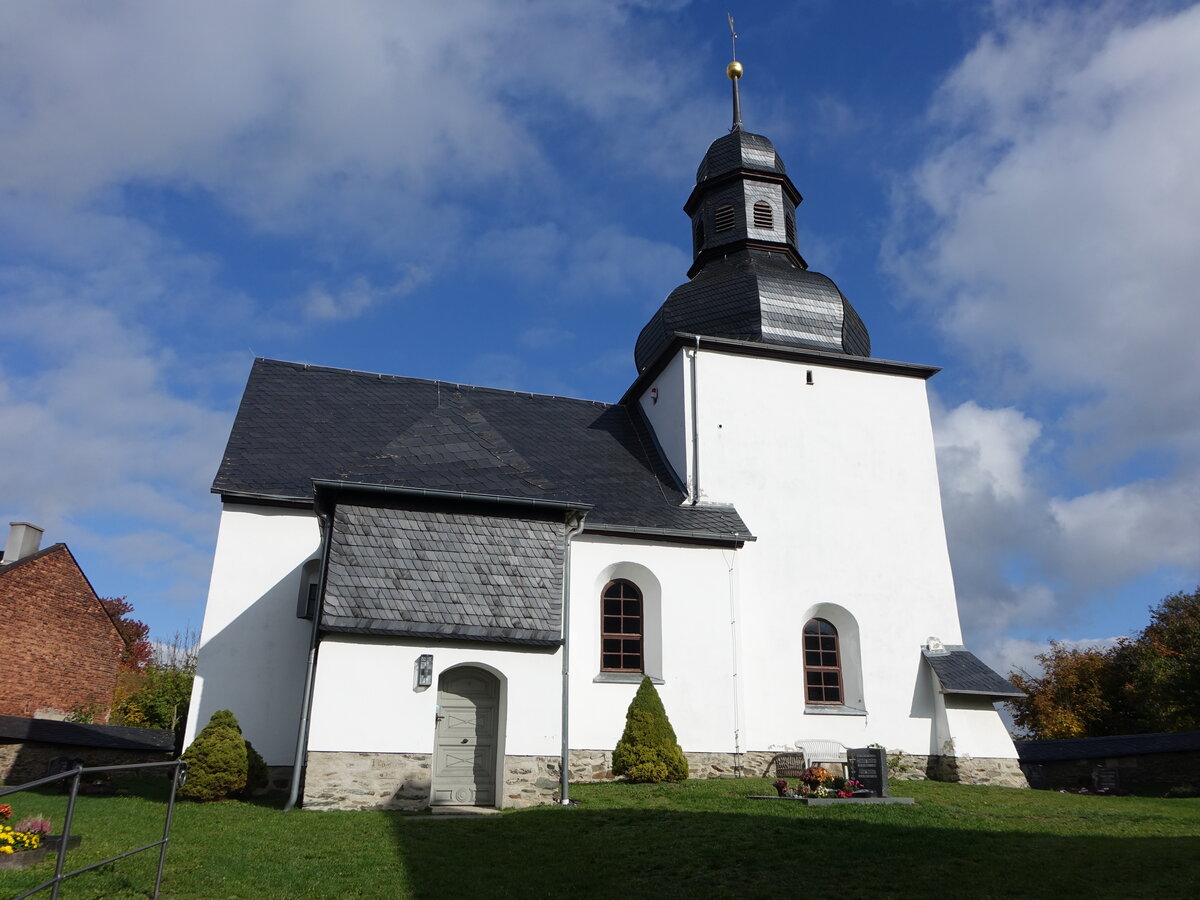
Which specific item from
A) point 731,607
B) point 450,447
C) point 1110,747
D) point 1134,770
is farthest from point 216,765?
point 1110,747

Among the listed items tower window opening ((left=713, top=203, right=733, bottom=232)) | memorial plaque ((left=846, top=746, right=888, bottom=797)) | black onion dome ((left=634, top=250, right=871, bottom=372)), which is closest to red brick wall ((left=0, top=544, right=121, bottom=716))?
black onion dome ((left=634, top=250, right=871, bottom=372))

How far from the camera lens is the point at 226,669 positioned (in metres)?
16.5

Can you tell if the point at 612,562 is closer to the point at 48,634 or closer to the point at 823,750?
the point at 823,750

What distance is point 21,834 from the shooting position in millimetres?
9102

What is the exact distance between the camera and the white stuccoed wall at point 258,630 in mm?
16234

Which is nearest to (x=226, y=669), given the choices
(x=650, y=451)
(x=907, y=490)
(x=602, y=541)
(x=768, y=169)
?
(x=602, y=541)

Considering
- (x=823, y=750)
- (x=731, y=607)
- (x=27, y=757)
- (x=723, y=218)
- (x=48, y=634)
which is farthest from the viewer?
(x=48, y=634)

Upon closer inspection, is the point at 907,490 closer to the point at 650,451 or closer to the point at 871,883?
the point at 650,451

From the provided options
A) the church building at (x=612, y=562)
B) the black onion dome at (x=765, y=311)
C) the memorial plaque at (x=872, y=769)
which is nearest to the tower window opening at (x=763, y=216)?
the church building at (x=612, y=562)

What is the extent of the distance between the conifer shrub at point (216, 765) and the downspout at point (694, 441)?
10.2m

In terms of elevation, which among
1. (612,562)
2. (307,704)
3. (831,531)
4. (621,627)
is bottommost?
(307,704)

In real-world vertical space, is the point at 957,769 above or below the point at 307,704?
below

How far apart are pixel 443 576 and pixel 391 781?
10.4 feet

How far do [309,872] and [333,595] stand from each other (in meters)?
5.24
